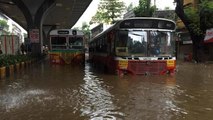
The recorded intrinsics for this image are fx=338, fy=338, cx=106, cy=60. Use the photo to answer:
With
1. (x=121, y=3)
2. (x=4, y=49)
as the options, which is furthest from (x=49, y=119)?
(x=121, y=3)

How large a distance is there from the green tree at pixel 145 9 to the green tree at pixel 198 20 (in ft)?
32.7

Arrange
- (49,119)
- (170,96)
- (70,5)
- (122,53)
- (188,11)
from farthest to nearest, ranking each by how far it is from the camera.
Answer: (70,5)
(188,11)
(122,53)
(170,96)
(49,119)

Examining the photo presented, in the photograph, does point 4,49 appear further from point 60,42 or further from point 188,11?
point 188,11

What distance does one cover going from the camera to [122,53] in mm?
15414

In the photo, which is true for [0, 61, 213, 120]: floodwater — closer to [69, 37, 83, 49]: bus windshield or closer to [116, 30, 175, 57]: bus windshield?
[116, 30, 175, 57]: bus windshield

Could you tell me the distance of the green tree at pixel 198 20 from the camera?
1182 inches

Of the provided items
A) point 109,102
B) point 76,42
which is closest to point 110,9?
point 76,42

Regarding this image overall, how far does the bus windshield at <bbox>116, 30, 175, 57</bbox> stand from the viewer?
50.2 ft

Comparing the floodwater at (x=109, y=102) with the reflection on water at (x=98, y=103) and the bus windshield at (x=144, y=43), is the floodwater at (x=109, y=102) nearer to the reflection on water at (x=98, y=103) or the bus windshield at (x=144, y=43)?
the reflection on water at (x=98, y=103)

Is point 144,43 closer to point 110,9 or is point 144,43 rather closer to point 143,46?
point 143,46

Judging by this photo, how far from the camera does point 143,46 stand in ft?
50.6

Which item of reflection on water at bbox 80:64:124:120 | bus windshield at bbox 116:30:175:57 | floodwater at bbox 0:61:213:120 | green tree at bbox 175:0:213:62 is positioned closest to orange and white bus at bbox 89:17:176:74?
bus windshield at bbox 116:30:175:57

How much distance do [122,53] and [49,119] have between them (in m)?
8.60

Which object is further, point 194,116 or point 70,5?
point 70,5
